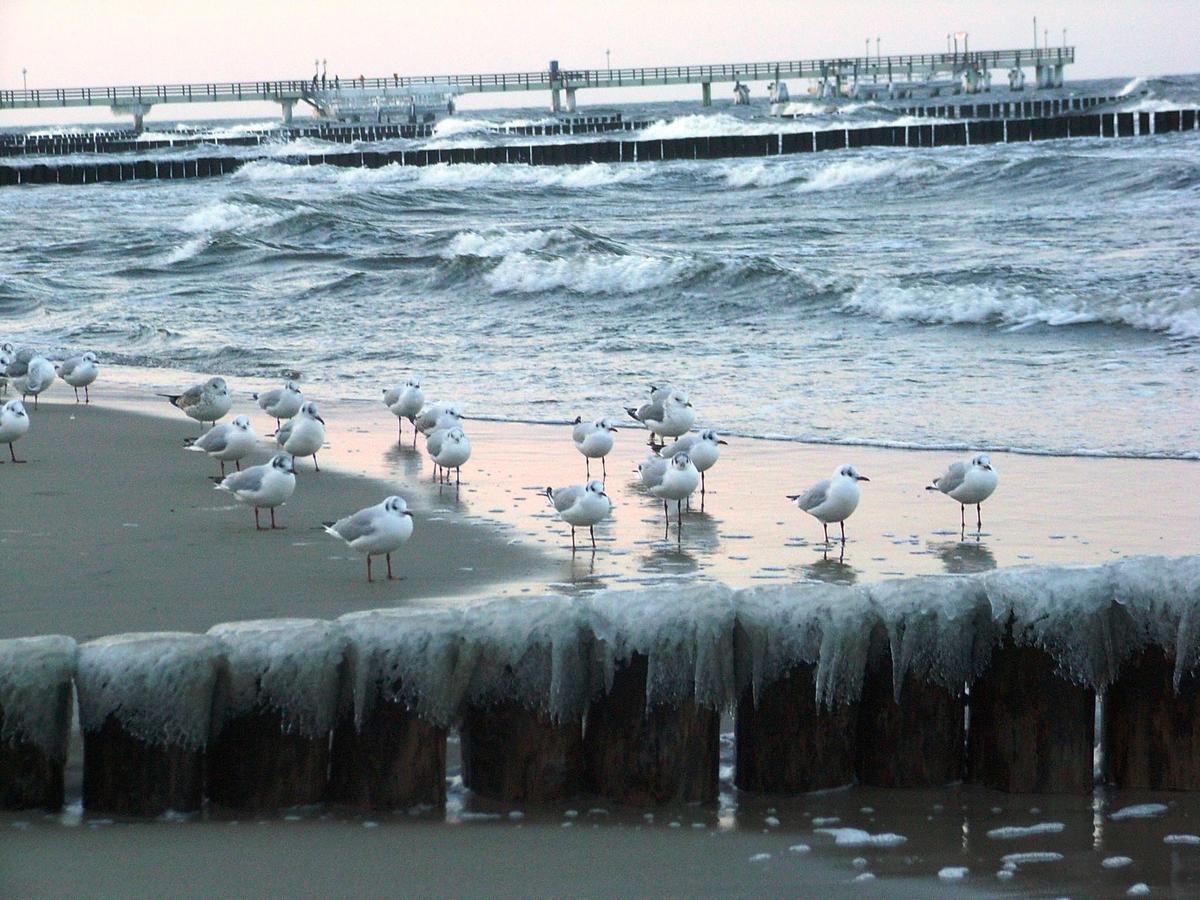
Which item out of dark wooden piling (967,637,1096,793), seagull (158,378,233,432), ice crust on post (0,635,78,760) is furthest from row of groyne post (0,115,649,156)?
dark wooden piling (967,637,1096,793)

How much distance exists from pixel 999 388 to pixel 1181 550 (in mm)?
4407

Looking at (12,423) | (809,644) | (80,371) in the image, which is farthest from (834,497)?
(80,371)

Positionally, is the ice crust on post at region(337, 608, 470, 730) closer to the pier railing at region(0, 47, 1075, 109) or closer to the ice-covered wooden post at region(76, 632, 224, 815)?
the ice-covered wooden post at region(76, 632, 224, 815)

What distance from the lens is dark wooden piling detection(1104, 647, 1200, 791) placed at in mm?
3947

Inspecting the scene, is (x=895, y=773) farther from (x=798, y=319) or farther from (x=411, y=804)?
(x=798, y=319)

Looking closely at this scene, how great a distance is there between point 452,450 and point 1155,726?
4269mm

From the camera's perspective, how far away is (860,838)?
12.0 feet

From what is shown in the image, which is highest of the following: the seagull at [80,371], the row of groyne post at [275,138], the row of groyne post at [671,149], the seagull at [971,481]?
the row of groyne post at [275,138]

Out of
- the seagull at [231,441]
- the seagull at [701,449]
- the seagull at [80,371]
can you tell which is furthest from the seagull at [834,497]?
the seagull at [80,371]

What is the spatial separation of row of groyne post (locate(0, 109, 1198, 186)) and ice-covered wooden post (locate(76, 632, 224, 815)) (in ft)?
129

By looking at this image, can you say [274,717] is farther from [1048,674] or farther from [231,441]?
[231,441]

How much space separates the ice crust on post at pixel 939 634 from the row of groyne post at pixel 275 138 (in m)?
60.9

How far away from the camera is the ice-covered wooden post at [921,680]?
395cm

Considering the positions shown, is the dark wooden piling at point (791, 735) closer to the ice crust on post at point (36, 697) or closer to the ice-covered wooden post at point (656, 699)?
the ice-covered wooden post at point (656, 699)
